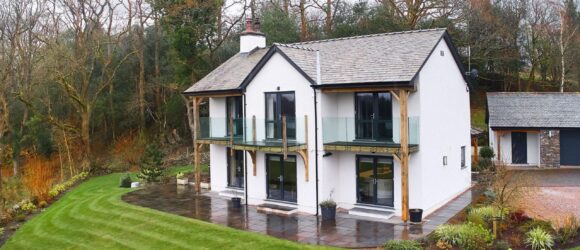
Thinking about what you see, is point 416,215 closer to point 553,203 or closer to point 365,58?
point 365,58

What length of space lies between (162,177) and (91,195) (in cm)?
361

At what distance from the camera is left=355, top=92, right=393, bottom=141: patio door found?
16375 mm

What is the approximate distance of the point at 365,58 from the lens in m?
17.6

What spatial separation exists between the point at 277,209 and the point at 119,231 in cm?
550

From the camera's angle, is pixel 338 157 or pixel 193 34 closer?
pixel 338 157

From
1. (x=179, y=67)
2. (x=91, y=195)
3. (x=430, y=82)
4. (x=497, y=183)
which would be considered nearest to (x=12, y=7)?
(x=179, y=67)

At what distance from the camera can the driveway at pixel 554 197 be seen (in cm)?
1598

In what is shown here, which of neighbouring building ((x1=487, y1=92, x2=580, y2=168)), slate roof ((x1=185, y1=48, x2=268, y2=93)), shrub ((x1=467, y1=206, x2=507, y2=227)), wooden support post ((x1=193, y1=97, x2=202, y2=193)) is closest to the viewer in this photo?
shrub ((x1=467, y1=206, x2=507, y2=227))

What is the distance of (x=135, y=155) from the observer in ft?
108

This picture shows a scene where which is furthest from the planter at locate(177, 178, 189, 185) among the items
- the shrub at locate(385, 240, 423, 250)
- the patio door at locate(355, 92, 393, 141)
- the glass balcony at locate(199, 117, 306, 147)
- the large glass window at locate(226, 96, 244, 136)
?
the shrub at locate(385, 240, 423, 250)

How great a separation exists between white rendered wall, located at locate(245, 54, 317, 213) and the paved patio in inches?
32.3

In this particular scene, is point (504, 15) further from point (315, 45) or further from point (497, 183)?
point (497, 183)

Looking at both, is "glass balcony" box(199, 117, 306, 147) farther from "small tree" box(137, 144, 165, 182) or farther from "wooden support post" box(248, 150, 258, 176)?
"small tree" box(137, 144, 165, 182)

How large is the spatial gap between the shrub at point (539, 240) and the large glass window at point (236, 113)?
11372 millimetres
